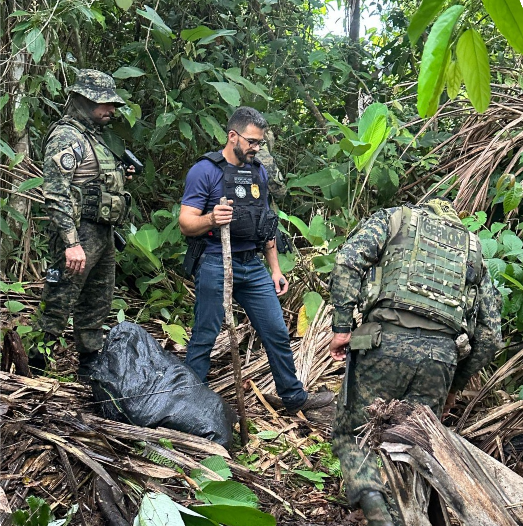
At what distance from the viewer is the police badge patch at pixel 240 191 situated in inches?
166

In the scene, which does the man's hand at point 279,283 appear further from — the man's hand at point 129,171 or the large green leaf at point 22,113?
the large green leaf at point 22,113

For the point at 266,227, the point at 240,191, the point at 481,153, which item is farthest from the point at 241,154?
the point at 481,153

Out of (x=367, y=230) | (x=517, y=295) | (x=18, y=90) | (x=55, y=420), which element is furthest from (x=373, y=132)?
(x=55, y=420)

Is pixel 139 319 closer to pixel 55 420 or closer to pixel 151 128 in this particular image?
pixel 151 128

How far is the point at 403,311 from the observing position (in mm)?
3332

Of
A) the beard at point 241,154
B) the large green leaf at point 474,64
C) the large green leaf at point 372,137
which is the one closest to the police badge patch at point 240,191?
the beard at point 241,154

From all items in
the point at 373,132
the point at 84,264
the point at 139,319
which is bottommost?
the point at 139,319

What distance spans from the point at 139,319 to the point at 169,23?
2.68 metres

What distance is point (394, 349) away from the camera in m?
3.30

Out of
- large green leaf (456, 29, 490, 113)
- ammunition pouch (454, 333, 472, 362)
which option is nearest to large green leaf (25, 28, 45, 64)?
ammunition pouch (454, 333, 472, 362)

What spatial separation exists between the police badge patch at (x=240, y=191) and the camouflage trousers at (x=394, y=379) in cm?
131

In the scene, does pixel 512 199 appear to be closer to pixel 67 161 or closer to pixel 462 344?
pixel 462 344

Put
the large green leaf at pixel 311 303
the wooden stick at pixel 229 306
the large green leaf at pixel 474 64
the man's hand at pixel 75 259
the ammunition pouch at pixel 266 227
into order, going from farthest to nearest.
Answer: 1. the large green leaf at pixel 311 303
2. the ammunition pouch at pixel 266 227
3. the man's hand at pixel 75 259
4. the wooden stick at pixel 229 306
5. the large green leaf at pixel 474 64

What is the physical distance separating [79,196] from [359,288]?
6.25ft
